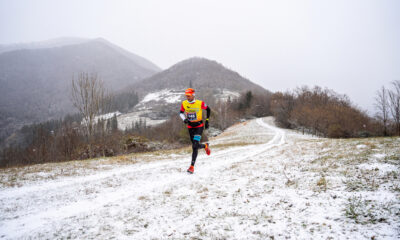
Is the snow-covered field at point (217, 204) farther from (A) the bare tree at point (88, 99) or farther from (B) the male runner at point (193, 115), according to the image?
(A) the bare tree at point (88, 99)

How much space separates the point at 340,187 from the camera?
14.8ft

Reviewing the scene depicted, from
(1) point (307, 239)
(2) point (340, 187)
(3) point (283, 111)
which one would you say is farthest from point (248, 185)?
(3) point (283, 111)

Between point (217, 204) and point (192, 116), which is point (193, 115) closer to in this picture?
point (192, 116)

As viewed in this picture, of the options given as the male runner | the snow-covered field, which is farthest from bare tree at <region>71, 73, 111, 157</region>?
the male runner

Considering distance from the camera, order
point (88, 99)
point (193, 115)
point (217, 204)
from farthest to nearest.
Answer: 1. point (88, 99)
2. point (193, 115)
3. point (217, 204)

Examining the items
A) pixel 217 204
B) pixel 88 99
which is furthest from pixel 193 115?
pixel 88 99

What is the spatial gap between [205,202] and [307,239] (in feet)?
7.39

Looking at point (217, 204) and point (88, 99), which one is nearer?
point (217, 204)

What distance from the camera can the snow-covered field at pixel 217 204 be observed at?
323 cm

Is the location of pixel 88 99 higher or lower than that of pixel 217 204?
higher

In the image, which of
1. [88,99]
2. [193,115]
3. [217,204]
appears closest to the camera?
[217,204]

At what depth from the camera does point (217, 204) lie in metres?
4.43

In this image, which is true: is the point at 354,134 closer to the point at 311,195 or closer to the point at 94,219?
the point at 311,195

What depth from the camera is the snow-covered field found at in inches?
127
